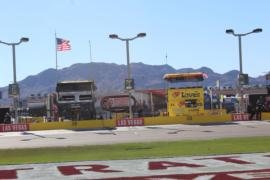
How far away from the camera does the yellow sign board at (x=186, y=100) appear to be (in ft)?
162

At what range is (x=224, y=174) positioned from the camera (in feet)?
43.5

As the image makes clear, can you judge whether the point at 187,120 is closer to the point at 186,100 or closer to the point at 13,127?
the point at 186,100

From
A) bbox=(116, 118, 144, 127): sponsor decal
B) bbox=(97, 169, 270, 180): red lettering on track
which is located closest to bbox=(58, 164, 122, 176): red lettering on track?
bbox=(97, 169, 270, 180): red lettering on track

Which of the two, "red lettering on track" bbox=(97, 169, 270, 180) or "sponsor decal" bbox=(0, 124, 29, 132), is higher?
"sponsor decal" bbox=(0, 124, 29, 132)

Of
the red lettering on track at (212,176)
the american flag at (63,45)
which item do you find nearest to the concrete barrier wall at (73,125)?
the american flag at (63,45)

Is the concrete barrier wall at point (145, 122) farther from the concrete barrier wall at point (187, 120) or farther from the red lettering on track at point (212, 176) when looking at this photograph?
the red lettering on track at point (212, 176)

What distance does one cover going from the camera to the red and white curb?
522 inches

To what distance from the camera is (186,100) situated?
4934 cm

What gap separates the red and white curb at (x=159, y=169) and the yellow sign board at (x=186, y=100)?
1271 inches

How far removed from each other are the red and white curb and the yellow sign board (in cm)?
3228

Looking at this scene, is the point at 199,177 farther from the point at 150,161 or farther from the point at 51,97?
the point at 51,97

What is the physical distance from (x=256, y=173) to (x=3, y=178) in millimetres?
5544

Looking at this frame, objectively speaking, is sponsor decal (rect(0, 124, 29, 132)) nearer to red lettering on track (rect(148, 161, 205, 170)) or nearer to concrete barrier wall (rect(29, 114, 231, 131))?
concrete barrier wall (rect(29, 114, 231, 131))

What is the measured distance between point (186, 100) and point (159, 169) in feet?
115
